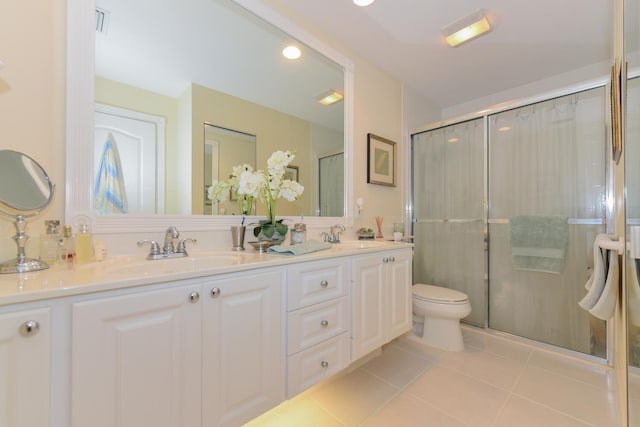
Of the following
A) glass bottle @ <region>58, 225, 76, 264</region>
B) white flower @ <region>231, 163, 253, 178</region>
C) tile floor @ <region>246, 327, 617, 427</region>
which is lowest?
tile floor @ <region>246, 327, 617, 427</region>

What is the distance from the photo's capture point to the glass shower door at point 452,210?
2320 millimetres

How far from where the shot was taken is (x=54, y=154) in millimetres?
965

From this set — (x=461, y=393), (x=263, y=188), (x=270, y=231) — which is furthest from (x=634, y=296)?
(x=263, y=188)

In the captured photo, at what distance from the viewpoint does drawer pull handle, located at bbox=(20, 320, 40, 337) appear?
0.59 metres

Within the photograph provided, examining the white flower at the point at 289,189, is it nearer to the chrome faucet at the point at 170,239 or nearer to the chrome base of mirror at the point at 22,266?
the chrome faucet at the point at 170,239

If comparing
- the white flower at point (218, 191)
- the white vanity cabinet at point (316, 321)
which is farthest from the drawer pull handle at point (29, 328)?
the white flower at point (218, 191)

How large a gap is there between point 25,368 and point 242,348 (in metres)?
0.54

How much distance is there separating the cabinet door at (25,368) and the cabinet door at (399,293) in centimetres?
146

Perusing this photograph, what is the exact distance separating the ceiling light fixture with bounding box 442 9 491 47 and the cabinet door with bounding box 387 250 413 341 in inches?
63.1

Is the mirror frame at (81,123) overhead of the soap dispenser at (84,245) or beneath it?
overhead

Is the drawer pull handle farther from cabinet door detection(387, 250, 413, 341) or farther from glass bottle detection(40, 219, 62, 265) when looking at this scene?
cabinet door detection(387, 250, 413, 341)

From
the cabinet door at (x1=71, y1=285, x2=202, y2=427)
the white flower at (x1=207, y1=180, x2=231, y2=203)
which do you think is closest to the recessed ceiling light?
the white flower at (x1=207, y1=180, x2=231, y2=203)

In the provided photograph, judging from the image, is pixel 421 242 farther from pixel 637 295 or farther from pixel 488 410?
pixel 637 295

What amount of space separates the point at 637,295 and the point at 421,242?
1816 mm
